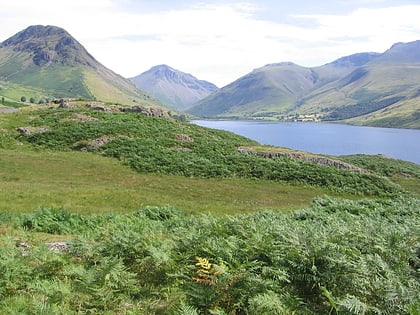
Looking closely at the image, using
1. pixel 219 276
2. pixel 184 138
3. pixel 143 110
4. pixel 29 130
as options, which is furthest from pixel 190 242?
pixel 143 110

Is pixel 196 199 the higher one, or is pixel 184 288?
pixel 184 288

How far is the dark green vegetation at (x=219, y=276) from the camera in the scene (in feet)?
27.3

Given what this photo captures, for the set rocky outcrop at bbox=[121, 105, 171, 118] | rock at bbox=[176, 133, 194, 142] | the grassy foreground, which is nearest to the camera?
the grassy foreground

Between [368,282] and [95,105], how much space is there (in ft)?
253

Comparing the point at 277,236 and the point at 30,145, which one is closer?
the point at 277,236

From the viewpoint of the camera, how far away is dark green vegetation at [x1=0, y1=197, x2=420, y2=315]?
8336 millimetres

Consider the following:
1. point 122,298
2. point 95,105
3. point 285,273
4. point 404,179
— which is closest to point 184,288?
point 122,298

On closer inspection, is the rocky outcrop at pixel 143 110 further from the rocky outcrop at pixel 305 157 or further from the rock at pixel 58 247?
the rock at pixel 58 247

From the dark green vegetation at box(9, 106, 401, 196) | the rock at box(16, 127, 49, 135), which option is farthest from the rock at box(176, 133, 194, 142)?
the rock at box(16, 127, 49, 135)

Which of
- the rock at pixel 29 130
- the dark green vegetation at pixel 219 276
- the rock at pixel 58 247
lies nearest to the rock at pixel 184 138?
the rock at pixel 29 130

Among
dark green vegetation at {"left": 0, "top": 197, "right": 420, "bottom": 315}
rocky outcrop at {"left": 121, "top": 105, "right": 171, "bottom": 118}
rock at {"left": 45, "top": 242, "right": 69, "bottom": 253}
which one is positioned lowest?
rock at {"left": 45, "top": 242, "right": 69, "bottom": 253}

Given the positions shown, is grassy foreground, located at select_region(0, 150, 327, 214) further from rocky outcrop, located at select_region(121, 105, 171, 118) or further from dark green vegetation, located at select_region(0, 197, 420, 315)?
rocky outcrop, located at select_region(121, 105, 171, 118)

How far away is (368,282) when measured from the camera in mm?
9094

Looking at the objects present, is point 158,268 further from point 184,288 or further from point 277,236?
point 277,236
